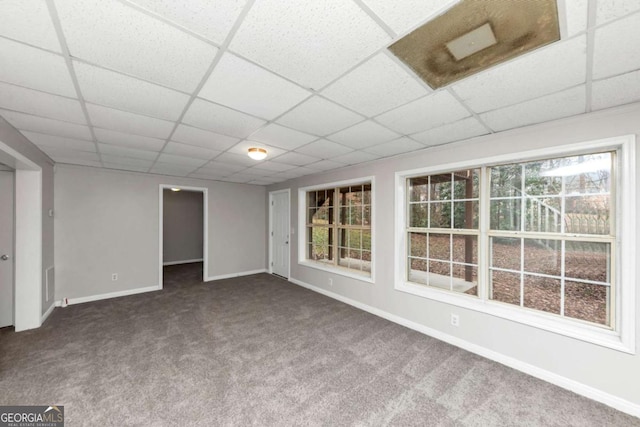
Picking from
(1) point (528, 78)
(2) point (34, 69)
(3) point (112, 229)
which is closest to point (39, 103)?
(2) point (34, 69)

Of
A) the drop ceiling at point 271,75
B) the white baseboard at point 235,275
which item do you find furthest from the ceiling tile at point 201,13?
the white baseboard at point 235,275

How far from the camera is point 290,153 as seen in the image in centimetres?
326

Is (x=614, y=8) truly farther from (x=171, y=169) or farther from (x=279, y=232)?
(x=279, y=232)

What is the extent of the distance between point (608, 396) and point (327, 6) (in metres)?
3.38

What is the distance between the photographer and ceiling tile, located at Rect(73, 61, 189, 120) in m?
1.50

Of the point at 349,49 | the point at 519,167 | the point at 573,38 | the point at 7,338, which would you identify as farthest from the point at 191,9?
the point at 7,338

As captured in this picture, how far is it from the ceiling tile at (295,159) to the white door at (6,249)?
3.46 m

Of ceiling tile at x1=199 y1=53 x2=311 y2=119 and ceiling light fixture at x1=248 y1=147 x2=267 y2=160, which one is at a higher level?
ceiling tile at x1=199 y1=53 x2=311 y2=119

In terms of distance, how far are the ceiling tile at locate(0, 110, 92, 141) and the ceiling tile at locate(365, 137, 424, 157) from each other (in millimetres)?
3092

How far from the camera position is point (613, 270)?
6.66 ft

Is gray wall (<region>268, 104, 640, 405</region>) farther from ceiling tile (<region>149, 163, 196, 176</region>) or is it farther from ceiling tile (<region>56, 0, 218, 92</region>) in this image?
ceiling tile (<region>149, 163, 196, 176</region>)

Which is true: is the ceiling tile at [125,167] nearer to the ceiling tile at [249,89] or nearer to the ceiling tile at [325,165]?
the ceiling tile at [325,165]

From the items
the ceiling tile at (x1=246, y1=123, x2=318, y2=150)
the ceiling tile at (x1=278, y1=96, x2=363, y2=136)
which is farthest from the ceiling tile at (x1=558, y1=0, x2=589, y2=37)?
the ceiling tile at (x1=246, y1=123, x2=318, y2=150)

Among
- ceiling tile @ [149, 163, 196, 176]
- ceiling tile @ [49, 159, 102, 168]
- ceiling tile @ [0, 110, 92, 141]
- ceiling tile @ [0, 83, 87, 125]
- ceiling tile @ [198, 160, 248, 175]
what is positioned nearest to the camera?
ceiling tile @ [0, 83, 87, 125]
